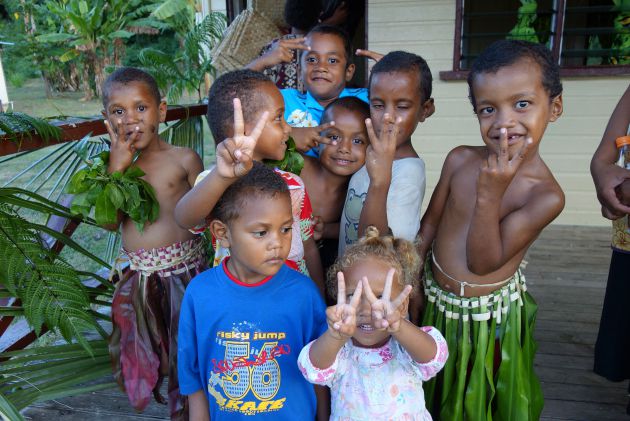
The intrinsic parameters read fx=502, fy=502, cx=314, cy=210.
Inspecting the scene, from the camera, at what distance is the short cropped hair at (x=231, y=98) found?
1582 millimetres

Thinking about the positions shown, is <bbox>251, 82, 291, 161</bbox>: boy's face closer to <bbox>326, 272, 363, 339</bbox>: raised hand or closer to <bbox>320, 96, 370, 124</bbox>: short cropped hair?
<bbox>320, 96, 370, 124</bbox>: short cropped hair

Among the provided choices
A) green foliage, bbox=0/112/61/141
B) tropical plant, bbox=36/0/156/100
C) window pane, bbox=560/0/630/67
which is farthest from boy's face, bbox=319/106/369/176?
tropical plant, bbox=36/0/156/100

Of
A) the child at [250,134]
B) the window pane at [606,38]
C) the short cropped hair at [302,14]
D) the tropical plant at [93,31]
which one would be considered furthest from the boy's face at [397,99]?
the tropical plant at [93,31]

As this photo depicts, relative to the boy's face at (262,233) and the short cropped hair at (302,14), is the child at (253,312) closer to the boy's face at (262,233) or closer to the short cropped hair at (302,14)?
the boy's face at (262,233)

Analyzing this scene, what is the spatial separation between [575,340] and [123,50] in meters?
17.3

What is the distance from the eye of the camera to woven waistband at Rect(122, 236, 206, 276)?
1.96 metres

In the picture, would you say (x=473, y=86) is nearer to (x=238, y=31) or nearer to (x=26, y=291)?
(x=26, y=291)

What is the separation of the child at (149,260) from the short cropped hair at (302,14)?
4.92 ft

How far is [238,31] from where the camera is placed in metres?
3.60

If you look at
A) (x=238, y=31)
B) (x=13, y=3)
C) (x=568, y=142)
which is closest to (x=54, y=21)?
(x=13, y=3)

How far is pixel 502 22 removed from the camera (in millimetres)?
7086

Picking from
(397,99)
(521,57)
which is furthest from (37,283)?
(521,57)

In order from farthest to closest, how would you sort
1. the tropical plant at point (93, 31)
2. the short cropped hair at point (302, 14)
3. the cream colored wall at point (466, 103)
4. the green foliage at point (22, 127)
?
the tropical plant at point (93, 31)
the cream colored wall at point (466, 103)
the short cropped hair at point (302, 14)
the green foliage at point (22, 127)

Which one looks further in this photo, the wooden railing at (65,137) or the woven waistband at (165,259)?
the woven waistband at (165,259)
